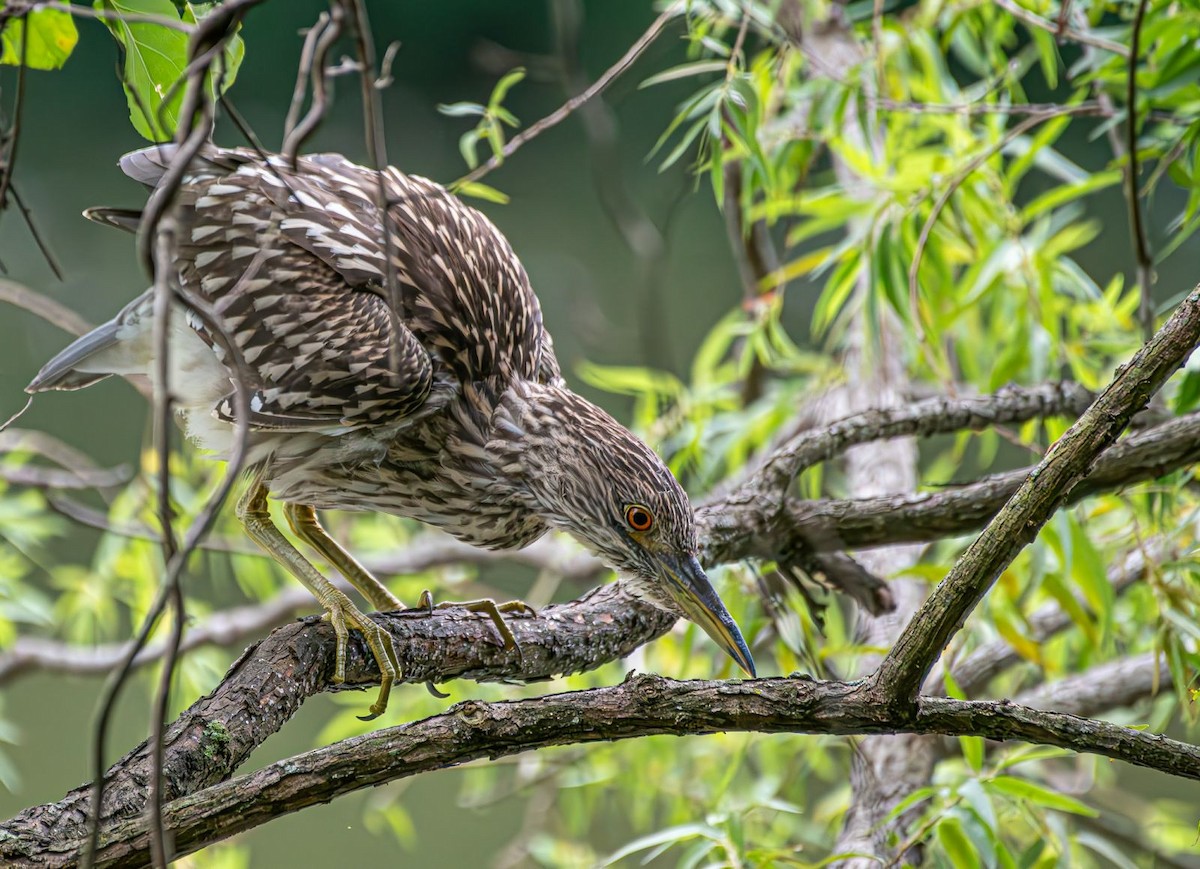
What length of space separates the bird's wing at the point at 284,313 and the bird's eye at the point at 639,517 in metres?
0.37

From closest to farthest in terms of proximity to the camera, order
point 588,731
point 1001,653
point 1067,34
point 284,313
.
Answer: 1. point 588,731
2. point 284,313
3. point 1067,34
4. point 1001,653

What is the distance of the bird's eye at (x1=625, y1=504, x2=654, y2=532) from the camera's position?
1704mm

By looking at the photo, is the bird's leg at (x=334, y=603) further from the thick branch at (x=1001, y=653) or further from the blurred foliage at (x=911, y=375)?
the thick branch at (x=1001, y=653)

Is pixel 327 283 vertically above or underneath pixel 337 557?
above

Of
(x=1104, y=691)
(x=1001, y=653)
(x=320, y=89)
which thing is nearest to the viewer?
(x=320, y=89)

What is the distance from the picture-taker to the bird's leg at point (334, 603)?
1.57 meters

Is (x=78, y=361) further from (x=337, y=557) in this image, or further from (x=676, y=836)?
(x=676, y=836)

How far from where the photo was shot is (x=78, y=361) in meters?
1.87

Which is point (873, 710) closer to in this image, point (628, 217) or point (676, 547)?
point (676, 547)

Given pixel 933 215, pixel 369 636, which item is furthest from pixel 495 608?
pixel 933 215

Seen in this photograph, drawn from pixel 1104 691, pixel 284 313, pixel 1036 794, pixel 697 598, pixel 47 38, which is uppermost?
pixel 47 38

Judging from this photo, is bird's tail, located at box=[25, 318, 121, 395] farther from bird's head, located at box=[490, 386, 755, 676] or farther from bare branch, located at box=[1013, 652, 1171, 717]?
bare branch, located at box=[1013, 652, 1171, 717]

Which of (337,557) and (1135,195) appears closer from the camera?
(1135,195)

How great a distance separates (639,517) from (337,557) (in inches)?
24.6
